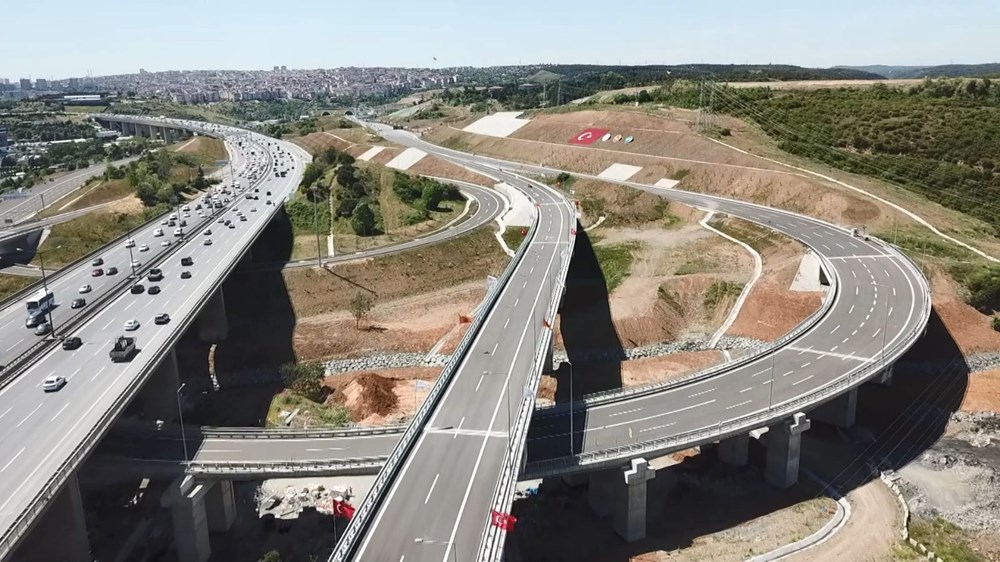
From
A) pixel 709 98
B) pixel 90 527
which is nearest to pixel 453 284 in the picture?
pixel 90 527

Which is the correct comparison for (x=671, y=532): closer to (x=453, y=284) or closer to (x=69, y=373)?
(x=69, y=373)

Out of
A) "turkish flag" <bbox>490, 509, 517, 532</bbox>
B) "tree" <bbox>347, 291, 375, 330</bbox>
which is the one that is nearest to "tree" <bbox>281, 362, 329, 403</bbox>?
"tree" <bbox>347, 291, 375, 330</bbox>

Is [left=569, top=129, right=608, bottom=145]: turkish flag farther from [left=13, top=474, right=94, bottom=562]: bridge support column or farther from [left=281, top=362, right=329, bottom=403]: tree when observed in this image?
[left=13, top=474, right=94, bottom=562]: bridge support column

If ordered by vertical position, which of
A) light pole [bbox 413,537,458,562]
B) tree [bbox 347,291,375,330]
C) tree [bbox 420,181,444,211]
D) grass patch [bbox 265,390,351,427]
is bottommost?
grass patch [bbox 265,390,351,427]

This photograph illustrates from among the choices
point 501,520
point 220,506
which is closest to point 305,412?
point 220,506

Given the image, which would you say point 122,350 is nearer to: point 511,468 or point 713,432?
point 511,468

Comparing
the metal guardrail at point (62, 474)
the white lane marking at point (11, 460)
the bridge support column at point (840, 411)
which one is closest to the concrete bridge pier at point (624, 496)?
the bridge support column at point (840, 411)
